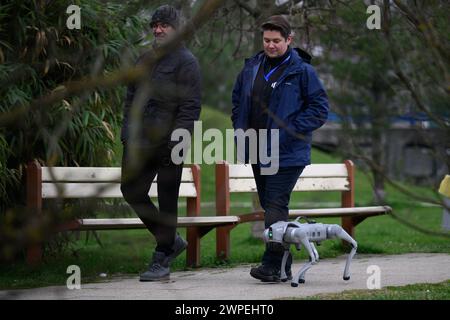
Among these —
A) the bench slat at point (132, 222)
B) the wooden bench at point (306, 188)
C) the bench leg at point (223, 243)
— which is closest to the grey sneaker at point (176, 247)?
the bench slat at point (132, 222)

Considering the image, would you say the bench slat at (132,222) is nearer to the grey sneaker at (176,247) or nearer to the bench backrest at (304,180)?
the grey sneaker at (176,247)

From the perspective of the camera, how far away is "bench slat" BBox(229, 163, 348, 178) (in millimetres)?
10273

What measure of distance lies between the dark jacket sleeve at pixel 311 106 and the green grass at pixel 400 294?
1.29 meters

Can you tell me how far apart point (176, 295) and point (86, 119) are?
281 cm

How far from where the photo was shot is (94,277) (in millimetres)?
8680

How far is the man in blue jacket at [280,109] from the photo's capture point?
7523 mm

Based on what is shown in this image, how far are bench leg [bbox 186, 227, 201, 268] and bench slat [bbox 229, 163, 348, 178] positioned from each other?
0.95 meters

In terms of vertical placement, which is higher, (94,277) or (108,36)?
(108,36)

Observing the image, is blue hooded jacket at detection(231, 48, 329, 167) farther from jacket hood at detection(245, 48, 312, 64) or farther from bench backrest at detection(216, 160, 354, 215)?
bench backrest at detection(216, 160, 354, 215)

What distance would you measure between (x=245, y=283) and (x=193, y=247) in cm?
174

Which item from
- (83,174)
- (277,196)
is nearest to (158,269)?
(277,196)

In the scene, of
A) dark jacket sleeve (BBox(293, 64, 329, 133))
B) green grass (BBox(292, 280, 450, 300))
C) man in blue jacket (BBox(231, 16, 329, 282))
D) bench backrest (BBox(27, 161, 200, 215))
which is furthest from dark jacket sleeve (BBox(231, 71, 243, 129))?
green grass (BBox(292, 280, 450, 300))

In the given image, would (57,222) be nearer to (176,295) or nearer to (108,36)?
(176,295)
